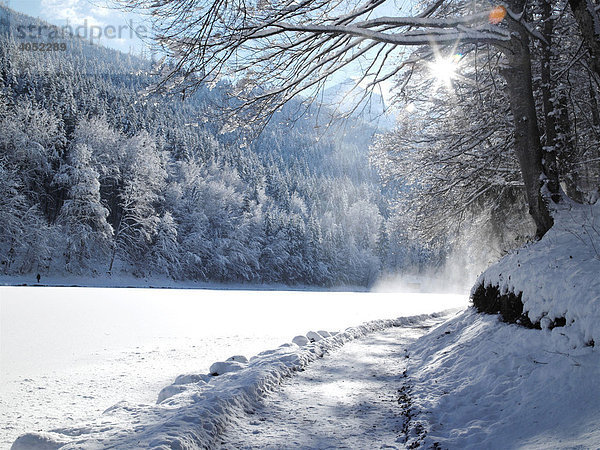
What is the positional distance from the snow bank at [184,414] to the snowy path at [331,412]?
0.18 meters

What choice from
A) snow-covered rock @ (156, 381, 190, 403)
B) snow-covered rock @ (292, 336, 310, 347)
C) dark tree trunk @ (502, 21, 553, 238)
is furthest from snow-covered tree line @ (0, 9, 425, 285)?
snow-covered rock @ (292, 336, 310, 347)

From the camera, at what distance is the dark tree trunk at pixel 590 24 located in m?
3.62

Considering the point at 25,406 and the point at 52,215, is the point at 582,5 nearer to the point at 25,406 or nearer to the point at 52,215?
the point at 25,406

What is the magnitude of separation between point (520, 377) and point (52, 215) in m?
47.1

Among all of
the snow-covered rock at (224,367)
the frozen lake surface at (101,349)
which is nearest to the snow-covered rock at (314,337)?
the frozen lake surface at (101,349)

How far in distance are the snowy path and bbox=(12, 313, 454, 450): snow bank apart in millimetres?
176

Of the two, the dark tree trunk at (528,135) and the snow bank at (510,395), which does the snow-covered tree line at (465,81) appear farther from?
the snow bank at (510,395)

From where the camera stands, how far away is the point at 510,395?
11.5 ft

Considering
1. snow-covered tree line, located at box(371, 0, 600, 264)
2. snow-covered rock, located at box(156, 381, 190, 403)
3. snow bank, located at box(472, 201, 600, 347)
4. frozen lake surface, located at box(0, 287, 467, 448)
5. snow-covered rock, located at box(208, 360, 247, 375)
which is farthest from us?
snow-covered tree line, located at box(371, 0, 600, 264)

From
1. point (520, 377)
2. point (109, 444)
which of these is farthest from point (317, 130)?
point (109, 444)

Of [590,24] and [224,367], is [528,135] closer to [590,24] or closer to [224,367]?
[590,24]

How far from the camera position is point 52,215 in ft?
132

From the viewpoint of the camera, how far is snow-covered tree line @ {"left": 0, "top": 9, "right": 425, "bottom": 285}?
111ft

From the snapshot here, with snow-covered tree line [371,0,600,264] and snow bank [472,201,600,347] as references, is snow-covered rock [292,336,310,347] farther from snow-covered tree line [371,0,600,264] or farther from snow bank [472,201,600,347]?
snow-covered tree line [371,0,600,264]
